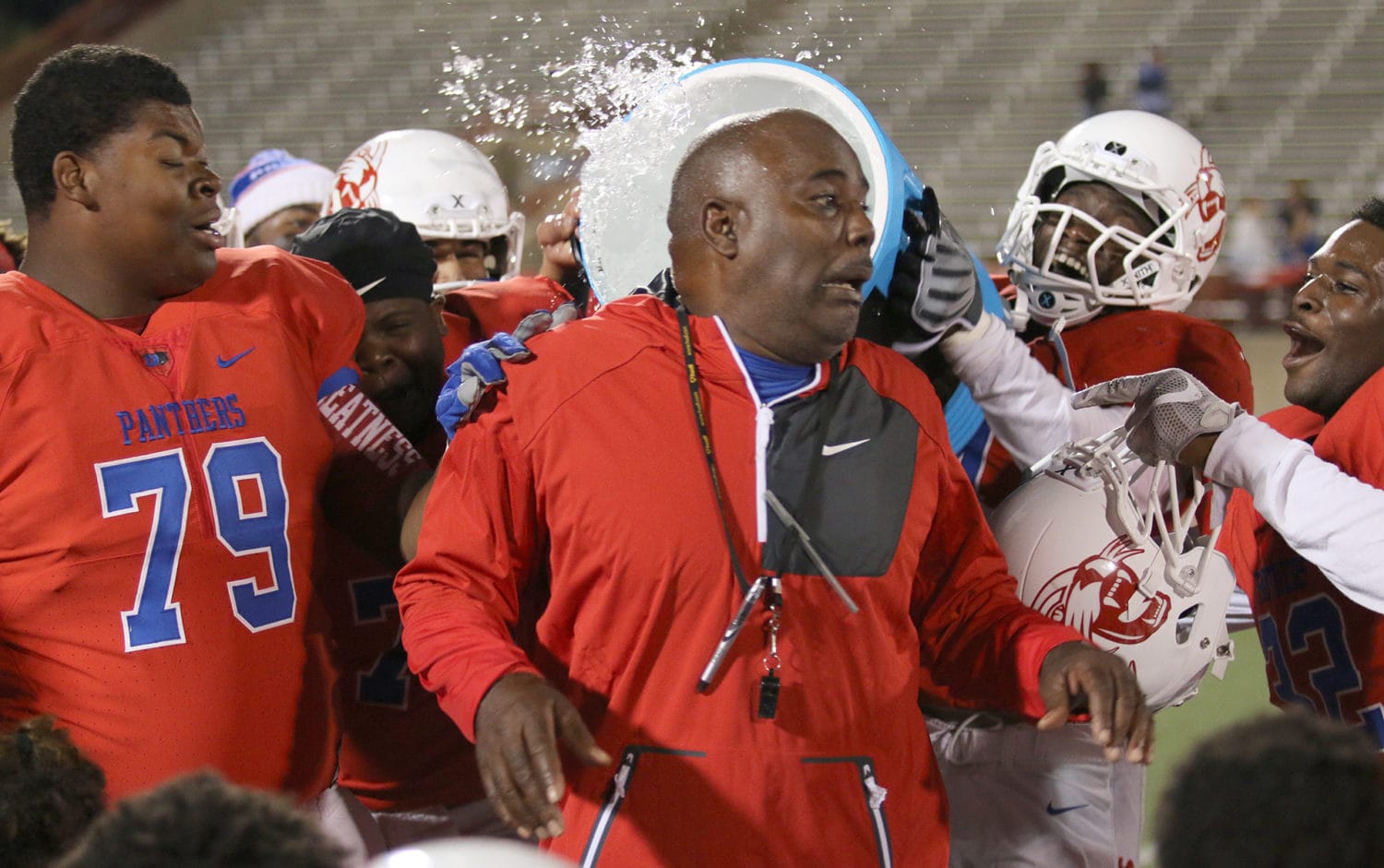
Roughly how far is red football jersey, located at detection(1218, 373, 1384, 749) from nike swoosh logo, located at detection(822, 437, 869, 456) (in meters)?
1.12

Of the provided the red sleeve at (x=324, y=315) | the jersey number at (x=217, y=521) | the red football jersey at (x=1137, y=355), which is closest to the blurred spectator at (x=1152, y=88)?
the red football jersey at (x=1137, y=355)

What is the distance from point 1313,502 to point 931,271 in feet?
2.53

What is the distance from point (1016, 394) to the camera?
312cm

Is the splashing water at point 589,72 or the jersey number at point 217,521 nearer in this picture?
the jersey number at point 217,521

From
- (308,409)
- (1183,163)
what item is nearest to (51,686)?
(308,409)

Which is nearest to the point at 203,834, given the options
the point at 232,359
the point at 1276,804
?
the point at 1276,804

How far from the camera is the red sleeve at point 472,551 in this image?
218cm

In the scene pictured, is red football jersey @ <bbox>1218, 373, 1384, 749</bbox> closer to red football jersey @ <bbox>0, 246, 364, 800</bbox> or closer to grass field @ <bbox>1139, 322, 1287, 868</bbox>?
grass field @ <bbox>1139, 322, 1287, 868</bbox>

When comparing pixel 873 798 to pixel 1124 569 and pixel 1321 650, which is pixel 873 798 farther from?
pixel 1321 650

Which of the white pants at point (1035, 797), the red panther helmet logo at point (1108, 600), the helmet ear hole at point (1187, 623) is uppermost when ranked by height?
the red panther helmet logo at point (1108, 600)

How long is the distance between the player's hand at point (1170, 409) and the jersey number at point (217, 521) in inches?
54.8

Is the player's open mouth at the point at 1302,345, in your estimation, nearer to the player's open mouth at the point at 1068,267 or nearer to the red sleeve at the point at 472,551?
the player's open mouth at the point at 1068,267

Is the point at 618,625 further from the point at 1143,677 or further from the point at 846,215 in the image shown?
the point at 1143,677

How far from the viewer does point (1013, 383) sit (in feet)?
10.2
